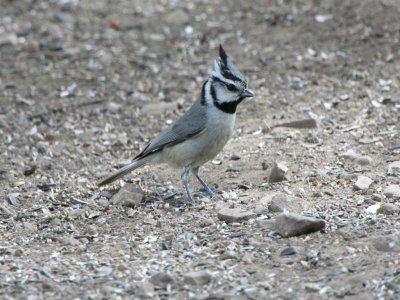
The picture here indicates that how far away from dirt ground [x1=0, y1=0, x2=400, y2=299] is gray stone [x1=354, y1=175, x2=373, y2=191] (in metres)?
0.02

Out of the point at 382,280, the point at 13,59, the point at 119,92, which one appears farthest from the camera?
the point at 13,59

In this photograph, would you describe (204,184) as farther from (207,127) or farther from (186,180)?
(207,127)

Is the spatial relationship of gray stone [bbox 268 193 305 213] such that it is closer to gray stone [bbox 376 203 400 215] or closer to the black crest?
gray stone [bbox 376 203 400 215]

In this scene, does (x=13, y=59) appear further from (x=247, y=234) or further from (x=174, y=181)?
(x=247, y=234)

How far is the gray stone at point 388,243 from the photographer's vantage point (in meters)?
5.93

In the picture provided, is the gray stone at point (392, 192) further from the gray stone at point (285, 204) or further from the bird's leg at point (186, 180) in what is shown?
the bird's leg at point (186, 180)

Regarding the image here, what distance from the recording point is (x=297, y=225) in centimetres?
635

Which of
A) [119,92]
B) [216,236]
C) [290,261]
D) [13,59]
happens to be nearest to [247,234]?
[216,236]

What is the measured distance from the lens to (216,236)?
21.8 feet

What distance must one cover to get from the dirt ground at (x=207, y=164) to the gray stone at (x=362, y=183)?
0.02 metres

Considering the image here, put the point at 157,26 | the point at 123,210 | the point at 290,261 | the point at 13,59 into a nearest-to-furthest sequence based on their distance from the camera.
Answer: the point at 290,261
the point at 123,210
the point at 13,59
the point at 157,26

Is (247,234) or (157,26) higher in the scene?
(157,26)

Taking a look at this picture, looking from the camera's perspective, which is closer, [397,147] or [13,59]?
[397,147]

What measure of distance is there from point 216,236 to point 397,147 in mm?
2763
